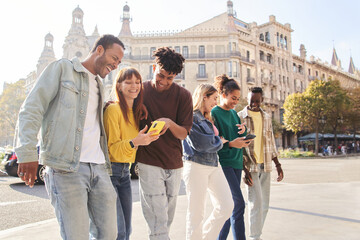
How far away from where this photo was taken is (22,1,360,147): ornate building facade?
41.8 m

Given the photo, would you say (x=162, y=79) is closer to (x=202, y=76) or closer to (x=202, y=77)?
(x=202, y=77)

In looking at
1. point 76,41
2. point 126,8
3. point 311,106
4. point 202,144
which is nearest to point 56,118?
point 202,144

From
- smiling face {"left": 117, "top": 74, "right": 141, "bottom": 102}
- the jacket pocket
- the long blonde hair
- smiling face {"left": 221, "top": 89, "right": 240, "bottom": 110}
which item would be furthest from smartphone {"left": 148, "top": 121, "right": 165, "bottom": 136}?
smiling face {"left": 221, "top": 89, "right": 240, "bottom": 110}

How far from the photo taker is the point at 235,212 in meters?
3.30

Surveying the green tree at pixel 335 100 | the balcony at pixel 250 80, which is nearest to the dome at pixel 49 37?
the balcony at pixel 250 80

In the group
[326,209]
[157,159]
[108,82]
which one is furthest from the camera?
[108,82]

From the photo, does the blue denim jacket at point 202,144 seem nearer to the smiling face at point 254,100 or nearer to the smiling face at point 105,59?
the smiling face at point 254,100

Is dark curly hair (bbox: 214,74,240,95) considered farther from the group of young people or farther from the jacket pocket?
the jacket pocket

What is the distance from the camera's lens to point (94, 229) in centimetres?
220

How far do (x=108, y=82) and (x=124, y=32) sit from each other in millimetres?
7778

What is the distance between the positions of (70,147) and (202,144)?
1436 mm

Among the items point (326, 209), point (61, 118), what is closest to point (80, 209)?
point (61, 118)

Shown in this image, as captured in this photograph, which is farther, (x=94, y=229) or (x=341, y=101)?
(x=341, y=101)

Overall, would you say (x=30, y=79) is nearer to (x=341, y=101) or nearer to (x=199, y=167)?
(x=341, y=101)
